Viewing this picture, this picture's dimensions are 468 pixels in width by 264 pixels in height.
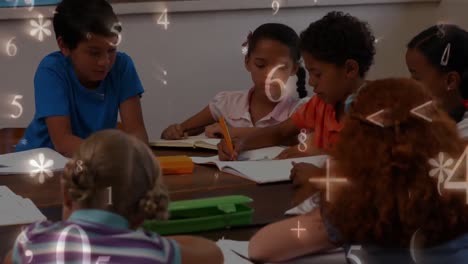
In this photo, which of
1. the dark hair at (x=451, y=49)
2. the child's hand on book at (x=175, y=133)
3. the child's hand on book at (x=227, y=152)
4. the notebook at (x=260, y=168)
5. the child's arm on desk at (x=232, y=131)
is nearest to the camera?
the notebook at (x=260, y=168)

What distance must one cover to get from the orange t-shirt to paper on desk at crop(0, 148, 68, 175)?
2.35 feet

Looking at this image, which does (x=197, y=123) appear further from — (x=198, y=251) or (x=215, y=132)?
(x=198, y=251)

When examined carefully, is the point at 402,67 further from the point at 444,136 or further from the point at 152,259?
the point at 152,259

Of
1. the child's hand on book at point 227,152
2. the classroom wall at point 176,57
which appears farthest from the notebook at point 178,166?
the classroom wall at point 176,57

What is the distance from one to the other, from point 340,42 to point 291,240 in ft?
3.26

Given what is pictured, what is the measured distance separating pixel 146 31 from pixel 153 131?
42cm

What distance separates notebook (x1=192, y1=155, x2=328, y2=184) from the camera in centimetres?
165

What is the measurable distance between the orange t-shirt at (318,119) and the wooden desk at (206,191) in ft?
1.40

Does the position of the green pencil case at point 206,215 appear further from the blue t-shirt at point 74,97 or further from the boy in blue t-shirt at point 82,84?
the blue t-shirt at point 74,97

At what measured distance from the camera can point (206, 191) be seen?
5.07ft

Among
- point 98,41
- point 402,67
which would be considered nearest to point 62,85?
point 98,41

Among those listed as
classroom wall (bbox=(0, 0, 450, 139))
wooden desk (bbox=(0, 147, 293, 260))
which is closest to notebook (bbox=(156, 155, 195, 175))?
wooden desk (bbox=(0, 147, 293, 260))

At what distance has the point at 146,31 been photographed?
2990 mm

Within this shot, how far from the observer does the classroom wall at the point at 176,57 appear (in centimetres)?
282
